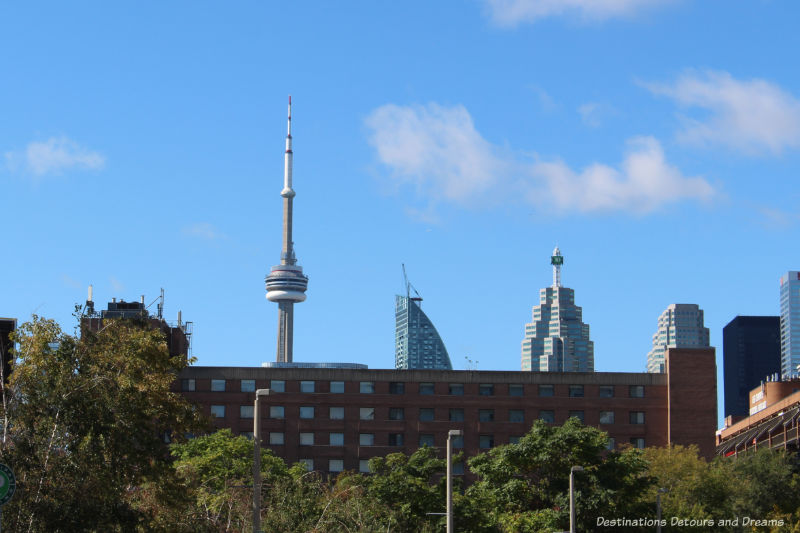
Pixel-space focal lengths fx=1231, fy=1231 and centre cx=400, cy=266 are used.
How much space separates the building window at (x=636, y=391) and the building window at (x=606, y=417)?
115 inches

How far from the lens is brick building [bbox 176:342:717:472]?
13138 centimetres

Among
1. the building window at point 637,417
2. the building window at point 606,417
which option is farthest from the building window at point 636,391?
the building window at point 606,417

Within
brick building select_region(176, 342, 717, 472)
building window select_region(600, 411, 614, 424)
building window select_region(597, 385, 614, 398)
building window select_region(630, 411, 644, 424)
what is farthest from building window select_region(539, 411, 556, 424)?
building window select_region(630, 411, 644, 424)

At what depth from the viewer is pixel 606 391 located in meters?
132

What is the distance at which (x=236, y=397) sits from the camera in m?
133

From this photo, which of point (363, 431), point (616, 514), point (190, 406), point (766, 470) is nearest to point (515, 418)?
point (363, 431)

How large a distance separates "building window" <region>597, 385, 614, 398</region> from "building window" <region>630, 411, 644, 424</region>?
2.96m

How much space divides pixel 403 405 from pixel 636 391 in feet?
82.0

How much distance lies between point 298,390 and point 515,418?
77.5 feet

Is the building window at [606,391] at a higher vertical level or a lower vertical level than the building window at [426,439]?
higher

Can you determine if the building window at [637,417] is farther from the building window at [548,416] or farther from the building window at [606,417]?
the building window at [548,416]

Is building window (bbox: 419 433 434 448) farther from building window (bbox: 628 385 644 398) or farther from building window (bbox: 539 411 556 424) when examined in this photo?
building window (bbox: 628 385 644 398)

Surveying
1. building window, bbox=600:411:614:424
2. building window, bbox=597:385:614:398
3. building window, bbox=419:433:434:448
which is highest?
building window, bbox=597:385:614:398

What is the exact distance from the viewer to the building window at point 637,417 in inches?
5153
